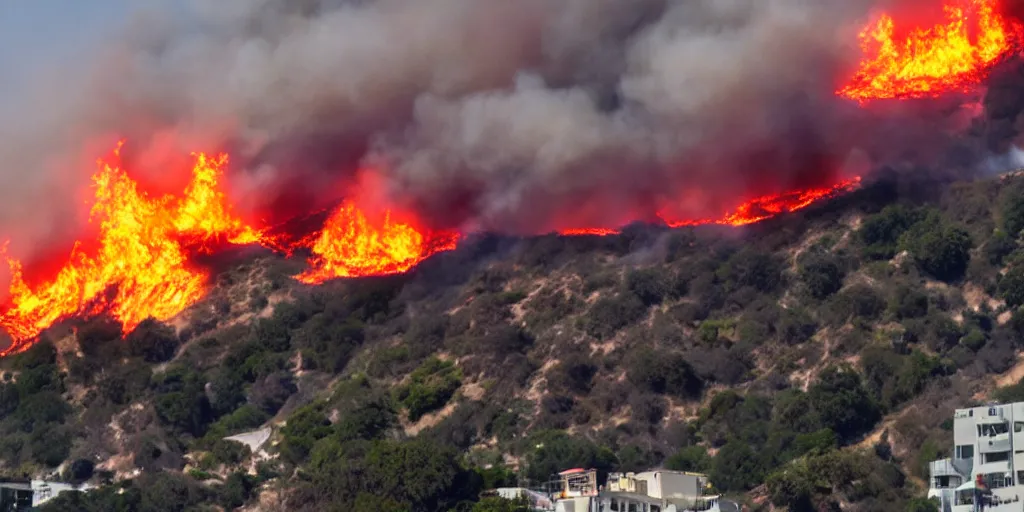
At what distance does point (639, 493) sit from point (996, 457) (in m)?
13.6

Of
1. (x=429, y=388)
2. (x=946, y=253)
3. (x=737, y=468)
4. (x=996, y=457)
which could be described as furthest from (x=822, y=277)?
(x=996, y=457)

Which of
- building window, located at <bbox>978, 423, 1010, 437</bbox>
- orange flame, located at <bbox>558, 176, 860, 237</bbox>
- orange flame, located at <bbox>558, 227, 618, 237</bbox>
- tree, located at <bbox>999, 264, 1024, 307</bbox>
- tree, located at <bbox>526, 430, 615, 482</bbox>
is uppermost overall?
orange flame, located at <bbox>558, 176, 860, 237</bbox>

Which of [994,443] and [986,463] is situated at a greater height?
[994,443]

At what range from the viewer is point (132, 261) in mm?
121938

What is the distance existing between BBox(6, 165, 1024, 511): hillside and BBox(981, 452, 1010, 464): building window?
5401 millimetres

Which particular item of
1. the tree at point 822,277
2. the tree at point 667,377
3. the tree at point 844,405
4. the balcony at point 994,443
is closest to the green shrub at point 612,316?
the tree at point 667,377

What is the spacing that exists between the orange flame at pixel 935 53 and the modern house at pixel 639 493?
26261 millimetres

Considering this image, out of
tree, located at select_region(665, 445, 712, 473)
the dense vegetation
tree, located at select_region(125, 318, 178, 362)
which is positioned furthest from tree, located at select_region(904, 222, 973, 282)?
tree, located at select_region(125, 318, 178, 362)

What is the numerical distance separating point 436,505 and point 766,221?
27.9 metres

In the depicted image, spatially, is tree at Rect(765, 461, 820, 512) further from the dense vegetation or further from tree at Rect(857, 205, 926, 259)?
tree at Rect(857, 205, 926, 259)

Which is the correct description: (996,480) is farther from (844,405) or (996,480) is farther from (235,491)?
(235,491)

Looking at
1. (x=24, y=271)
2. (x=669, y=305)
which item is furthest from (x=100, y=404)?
(x=669, y=305)

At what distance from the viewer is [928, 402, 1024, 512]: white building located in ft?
293

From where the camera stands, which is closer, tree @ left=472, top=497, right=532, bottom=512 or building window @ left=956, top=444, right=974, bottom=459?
building window @ left=956, top=444, right=974, bottom=459
